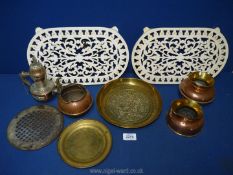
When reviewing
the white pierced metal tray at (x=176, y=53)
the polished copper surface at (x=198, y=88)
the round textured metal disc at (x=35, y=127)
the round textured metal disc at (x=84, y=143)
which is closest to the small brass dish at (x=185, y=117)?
the polished copper surface at (x=198, y=88)

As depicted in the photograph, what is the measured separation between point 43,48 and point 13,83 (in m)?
0.31

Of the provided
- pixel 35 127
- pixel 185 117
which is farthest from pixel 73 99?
pixel 185 117

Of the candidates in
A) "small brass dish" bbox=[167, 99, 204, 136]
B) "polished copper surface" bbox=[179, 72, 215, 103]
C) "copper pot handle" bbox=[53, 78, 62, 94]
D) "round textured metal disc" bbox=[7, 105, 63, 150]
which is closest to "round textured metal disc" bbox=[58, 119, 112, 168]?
"round textured metal disc" bbox=[7, 105, 63, 150]

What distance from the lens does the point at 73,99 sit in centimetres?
125

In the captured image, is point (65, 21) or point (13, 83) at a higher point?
point (65, 21)

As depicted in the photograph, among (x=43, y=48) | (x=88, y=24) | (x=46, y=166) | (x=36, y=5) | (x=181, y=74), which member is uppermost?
(x=36, y=5)

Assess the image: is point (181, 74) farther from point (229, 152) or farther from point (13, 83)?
point (13, 83)

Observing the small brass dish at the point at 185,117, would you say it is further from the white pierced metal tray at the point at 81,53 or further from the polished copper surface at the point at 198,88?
the white pierced metal tray at the point at 81,53

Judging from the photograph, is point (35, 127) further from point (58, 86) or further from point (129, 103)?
point (129, 103)

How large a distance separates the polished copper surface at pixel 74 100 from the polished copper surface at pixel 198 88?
0.49 m

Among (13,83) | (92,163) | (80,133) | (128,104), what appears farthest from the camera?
(13,83)

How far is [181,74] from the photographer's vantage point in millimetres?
1335

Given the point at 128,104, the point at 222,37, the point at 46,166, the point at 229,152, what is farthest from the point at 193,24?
the point at 46,166

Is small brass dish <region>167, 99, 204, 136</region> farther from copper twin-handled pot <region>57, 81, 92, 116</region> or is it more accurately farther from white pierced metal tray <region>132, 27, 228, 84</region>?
copper twin-handled pot <region>57, 81, 92, 116</region>
